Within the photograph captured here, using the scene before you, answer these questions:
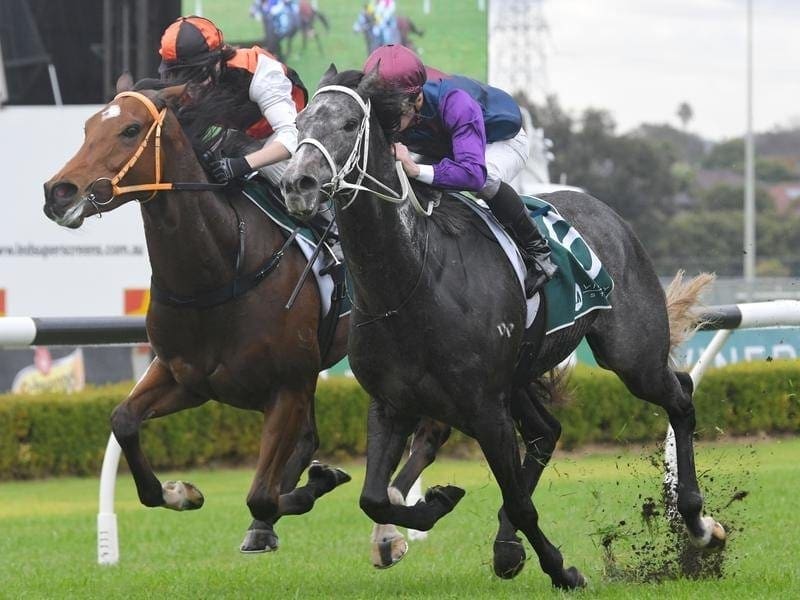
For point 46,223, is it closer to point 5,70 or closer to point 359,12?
point 5,70

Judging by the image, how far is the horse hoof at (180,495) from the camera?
491 centimetres

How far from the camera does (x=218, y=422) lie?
10359mm

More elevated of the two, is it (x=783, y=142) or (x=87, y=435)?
(x=87, y=435)

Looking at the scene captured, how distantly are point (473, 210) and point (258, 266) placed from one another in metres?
0.79

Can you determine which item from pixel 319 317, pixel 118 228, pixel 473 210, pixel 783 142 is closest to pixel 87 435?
pixel 118 228

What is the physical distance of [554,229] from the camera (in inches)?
195

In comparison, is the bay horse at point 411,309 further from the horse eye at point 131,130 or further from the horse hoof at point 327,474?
the horse eye at point 131,130

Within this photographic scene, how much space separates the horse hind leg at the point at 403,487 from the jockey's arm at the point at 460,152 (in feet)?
3.36

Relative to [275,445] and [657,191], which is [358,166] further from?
[657,191]

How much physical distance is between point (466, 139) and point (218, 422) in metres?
6.39

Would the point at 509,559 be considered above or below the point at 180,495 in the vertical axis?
below

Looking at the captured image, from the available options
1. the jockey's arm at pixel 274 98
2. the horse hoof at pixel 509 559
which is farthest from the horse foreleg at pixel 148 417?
the horse hoof at pixel 509 559

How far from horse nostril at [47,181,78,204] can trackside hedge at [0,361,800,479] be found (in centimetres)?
595

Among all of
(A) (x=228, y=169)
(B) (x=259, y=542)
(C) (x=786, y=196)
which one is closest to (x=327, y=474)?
(B) (x=259, y=542)
